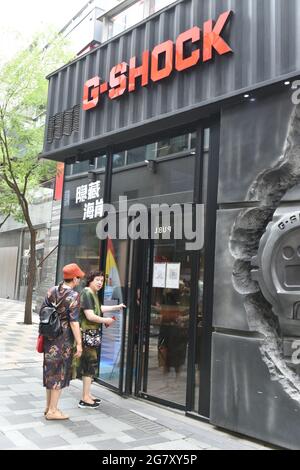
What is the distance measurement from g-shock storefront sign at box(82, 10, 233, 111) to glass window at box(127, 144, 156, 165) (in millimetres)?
798

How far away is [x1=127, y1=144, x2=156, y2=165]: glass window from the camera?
6538 mm

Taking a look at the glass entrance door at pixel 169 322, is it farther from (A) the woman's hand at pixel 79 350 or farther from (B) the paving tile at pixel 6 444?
(B) the paving tile at pixel 6 444

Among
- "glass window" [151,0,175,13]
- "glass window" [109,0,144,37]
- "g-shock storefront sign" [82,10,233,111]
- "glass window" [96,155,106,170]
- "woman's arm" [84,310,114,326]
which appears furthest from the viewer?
"glass window" [109,0,144,37]

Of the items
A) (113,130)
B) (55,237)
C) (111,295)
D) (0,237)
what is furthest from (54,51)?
(0,237)

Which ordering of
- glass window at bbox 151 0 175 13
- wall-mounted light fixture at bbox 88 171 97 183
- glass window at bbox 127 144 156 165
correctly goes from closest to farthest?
glass window at bbox 127 144 156 165
wall-mounted light fixture at bbox 88 171 97 183
glass window at bbox 151 0 175 13

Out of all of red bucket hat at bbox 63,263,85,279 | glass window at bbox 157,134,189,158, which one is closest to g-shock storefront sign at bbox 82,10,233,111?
glass window at bbox 157,134,189,158

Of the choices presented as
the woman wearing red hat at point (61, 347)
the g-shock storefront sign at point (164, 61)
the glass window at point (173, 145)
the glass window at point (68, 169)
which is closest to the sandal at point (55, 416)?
the woman wearing red hat at point (61, 347)

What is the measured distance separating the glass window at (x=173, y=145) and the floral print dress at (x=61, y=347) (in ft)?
7.60

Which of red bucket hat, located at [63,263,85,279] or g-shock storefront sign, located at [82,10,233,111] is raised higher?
g-shock storefront sign, located at [82,10,233,111]

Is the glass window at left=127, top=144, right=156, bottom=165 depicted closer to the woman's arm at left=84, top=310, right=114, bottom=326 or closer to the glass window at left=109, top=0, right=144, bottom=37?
the woman's arm at left=84, top=310, right=114, bottom=326

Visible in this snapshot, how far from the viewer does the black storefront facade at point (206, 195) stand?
4.50 m

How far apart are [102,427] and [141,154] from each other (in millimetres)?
3697
